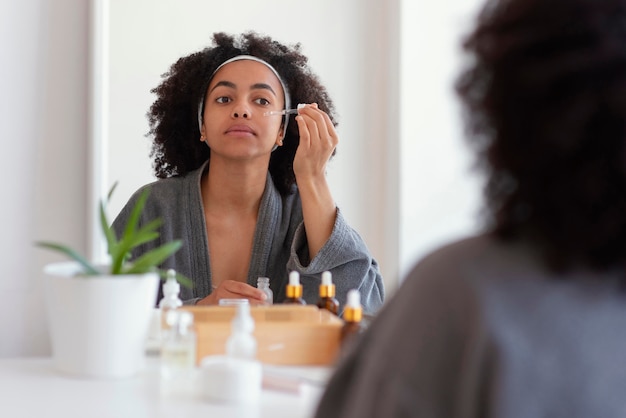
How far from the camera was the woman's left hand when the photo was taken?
1.56 metres

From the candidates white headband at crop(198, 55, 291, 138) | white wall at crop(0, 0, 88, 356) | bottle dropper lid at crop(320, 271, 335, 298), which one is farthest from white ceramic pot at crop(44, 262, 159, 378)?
white headband at crop(198, 55, 291, 138)

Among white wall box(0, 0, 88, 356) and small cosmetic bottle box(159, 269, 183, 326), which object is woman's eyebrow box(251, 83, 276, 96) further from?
small cosmetic bottle box(159, 269, 183, 326)

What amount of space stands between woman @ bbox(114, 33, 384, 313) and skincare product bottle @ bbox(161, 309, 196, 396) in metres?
0.40

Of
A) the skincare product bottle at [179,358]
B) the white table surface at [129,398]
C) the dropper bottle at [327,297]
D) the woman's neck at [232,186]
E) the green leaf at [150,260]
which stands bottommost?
the white table surface at [129,398]

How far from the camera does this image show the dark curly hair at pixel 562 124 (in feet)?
1.89

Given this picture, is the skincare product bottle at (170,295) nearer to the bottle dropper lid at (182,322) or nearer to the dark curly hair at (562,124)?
the bottle dropper lid at (182,322)

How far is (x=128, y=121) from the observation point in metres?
1.56

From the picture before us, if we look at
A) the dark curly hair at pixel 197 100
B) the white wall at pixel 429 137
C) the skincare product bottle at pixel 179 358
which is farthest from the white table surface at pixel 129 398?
the white wall at pixel 429 137

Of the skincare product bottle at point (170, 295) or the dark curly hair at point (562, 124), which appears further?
the skincare product bottle at point (170, 295)

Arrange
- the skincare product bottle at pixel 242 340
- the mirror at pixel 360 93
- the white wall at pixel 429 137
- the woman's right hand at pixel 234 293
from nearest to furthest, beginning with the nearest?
1. the skincare product bottle at pixel 242 340
2. the woman's right hand at pixel 234 293
3. the mirror at pixel 360 93
4. the white wall at pixel 429 137

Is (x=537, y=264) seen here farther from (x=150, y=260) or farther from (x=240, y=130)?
(x=240, y=130)

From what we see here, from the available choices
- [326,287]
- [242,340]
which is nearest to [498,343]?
[242,340]

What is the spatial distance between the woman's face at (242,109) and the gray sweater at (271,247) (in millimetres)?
84

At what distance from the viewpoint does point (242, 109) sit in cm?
154
